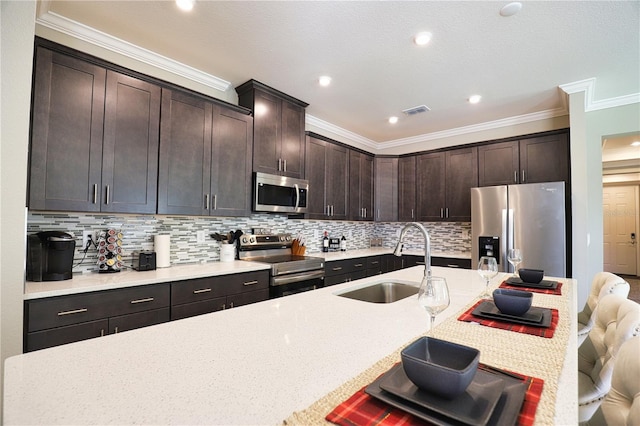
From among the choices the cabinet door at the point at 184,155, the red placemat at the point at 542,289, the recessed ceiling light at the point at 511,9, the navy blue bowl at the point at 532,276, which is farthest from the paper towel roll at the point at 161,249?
the recessed ceiling light at the point at 511,9

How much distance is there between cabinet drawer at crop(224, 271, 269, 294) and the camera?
100 inches

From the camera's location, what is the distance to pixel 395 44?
246 cm

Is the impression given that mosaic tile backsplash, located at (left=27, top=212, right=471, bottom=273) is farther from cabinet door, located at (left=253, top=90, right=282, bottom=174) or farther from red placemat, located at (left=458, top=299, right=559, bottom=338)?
red placemat, located at (left=458, top=299, right=559, bottom=338)

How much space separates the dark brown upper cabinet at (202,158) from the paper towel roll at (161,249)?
0.28 metres

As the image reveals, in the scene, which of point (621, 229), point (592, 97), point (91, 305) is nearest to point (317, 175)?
point (91, 305)

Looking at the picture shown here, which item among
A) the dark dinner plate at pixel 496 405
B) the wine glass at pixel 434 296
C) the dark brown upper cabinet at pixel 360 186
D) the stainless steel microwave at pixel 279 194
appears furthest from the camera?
the dark brown upper cabinet at pixel 360 186

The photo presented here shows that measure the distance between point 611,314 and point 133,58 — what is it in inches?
135

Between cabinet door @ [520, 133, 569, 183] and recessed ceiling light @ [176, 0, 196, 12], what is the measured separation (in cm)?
380

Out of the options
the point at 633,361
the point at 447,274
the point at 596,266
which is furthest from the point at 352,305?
the point at 596,266

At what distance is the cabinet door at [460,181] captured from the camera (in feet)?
13.8

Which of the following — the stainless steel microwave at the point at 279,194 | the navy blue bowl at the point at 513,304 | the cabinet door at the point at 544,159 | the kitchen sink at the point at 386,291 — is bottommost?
the kitchen sink at the point at 386,291

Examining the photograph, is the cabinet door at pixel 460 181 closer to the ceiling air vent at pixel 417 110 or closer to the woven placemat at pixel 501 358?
the ceiling air vent at pixel 417 110

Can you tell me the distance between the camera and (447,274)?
90.9 inches

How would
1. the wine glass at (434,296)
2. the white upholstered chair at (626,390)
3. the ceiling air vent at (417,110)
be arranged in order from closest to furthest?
the white upholstered chair at (626,390), the wine glass at (434,296), the ceiling air vent at (417,110)
